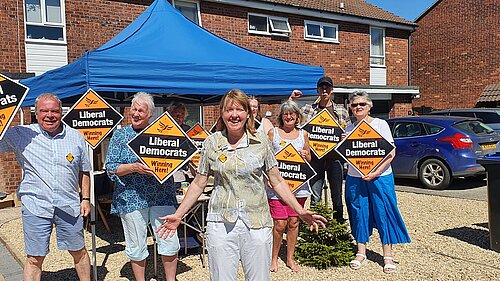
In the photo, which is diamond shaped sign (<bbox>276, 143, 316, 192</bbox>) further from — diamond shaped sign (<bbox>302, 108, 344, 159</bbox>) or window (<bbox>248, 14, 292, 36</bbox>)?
window (<bbox>248, 14, 292, 36</bbox>)

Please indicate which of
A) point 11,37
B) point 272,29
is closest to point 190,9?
point 272,29

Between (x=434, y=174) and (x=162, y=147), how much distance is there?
24.1 ft

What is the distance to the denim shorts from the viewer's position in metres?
3.84

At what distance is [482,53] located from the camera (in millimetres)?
20500

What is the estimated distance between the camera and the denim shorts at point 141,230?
3844mm

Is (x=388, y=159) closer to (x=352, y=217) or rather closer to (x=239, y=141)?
(x=352, y=217)

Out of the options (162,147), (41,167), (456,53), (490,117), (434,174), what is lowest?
(434,174)

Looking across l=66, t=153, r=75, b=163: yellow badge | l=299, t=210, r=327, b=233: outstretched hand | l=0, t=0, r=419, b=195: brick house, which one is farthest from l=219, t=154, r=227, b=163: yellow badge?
l=0, t=0, r=419, b=195: brick house

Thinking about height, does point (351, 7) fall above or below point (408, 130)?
above

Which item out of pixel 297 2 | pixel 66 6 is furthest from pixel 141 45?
pixel 297 2

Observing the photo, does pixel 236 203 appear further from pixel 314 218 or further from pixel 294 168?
pixel 294 168

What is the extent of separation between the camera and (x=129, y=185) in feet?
12.8

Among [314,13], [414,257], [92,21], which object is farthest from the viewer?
[314,13]

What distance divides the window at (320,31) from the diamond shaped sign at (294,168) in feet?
38.5
